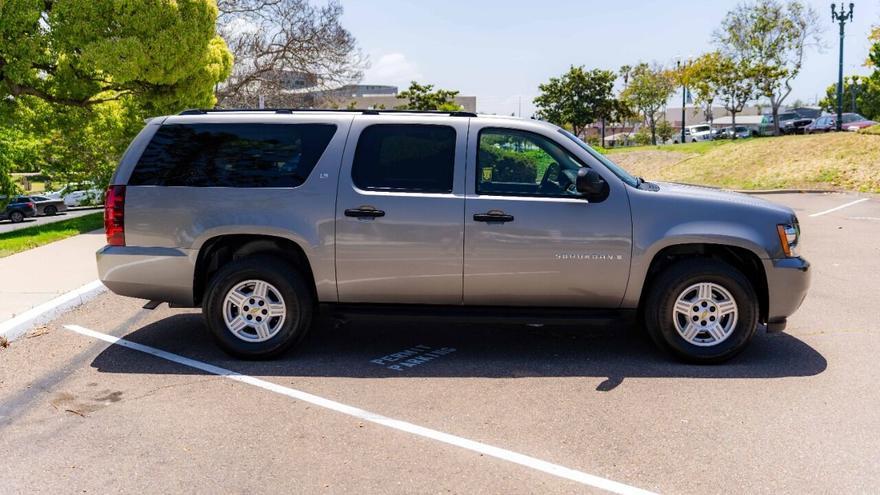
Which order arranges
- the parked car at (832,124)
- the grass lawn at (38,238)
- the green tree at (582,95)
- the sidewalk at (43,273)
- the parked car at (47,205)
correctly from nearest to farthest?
the sidewalk at (43,273), the grass lawn at (38,238), the parked car at (832,124), the parked car at (47,205), the green tree at (582,95)

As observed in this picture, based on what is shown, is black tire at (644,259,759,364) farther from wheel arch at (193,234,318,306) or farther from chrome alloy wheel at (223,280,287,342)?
chrome alloy wheel at (223,280,287,342)

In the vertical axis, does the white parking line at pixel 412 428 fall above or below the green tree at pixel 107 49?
below

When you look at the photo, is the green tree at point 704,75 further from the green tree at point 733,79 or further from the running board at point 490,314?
the running board at point 490,314

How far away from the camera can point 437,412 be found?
4625 millimetres

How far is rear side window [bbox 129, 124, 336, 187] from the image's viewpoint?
5.69 m

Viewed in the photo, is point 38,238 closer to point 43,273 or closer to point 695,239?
point 43,273

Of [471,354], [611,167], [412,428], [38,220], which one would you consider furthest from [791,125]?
[412,428]

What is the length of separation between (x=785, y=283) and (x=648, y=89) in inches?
2556

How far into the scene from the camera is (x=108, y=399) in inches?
193

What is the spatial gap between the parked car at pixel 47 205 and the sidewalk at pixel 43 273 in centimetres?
3548

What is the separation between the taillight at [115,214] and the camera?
568 cm

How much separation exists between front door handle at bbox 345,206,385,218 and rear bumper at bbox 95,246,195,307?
133 centimetres

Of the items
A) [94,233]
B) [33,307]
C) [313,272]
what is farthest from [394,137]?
[94,233]

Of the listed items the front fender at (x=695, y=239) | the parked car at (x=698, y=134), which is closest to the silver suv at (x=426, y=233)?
the front fender at (x=695, y=239)
